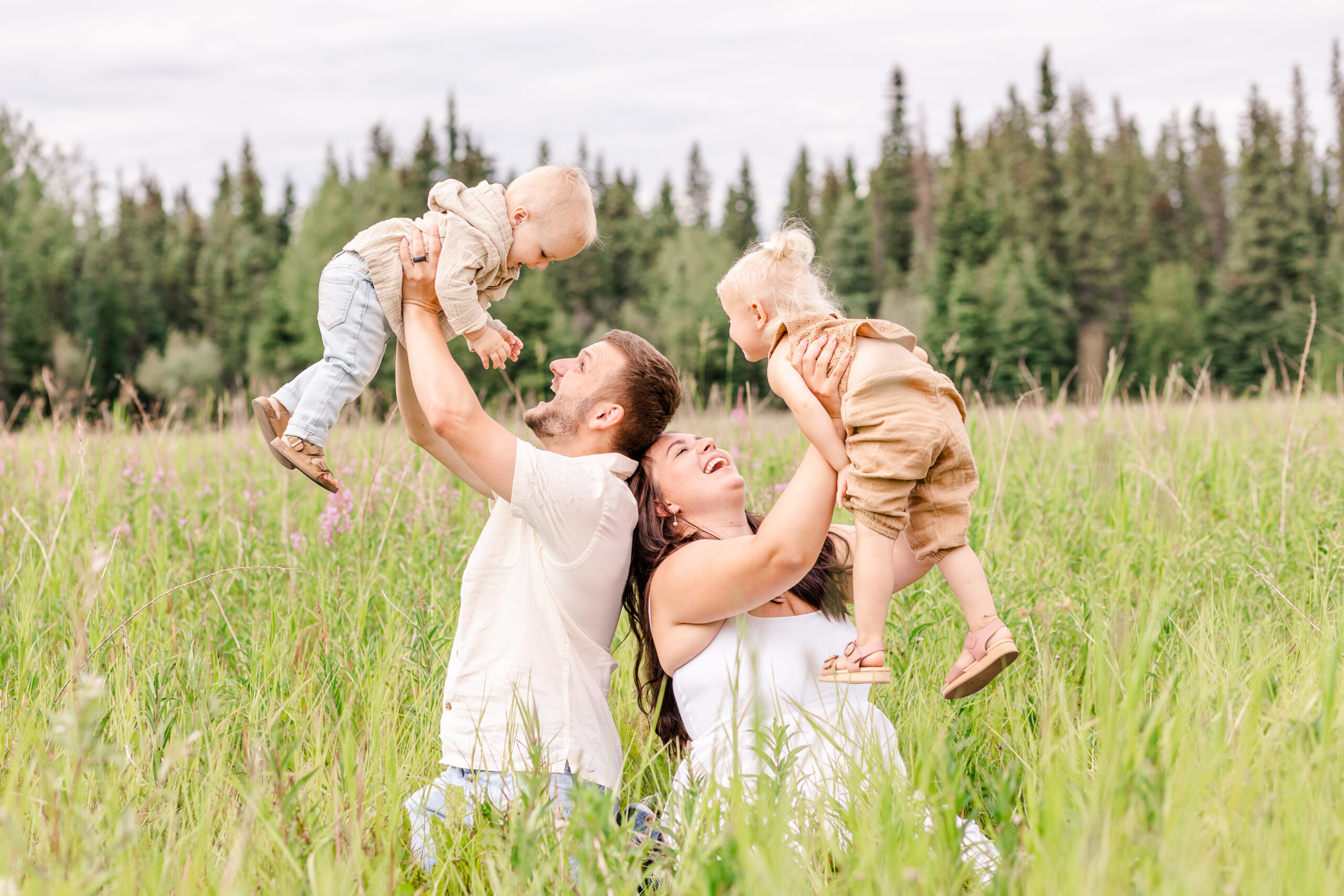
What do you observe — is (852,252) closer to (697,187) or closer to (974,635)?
(697,187)

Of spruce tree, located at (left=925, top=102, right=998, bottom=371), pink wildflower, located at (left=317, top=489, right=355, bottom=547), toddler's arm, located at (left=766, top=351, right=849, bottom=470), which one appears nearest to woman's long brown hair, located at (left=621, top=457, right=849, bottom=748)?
toddler's arm, located at (left=766, top=351, right=849, bottom=470)

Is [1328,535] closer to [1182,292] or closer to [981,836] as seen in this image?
[981,836]

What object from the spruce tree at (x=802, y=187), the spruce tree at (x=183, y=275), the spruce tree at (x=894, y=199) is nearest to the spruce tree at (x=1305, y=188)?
the spruce tree at (x=894, y=199)

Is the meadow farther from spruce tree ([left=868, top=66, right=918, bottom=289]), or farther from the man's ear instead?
spruce tree ([left=868, top=66, right=918, bottom=289])

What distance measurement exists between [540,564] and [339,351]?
881 millimetres

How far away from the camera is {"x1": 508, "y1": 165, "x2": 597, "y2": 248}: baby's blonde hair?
2908 mm

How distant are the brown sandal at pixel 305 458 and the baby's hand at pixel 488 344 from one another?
1.72 feet

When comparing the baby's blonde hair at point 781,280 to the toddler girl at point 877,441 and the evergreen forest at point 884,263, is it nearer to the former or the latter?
the toddler girl at point 877,441

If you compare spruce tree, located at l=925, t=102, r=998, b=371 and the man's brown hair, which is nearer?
the man's brown hair

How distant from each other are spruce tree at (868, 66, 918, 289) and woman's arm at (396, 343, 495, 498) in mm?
64880

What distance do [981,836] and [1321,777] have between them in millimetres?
690

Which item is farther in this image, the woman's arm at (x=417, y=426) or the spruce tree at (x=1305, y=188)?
the spruce tree at (x=1305, y=188)

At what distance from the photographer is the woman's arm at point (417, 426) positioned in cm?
289

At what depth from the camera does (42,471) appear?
193 inches
